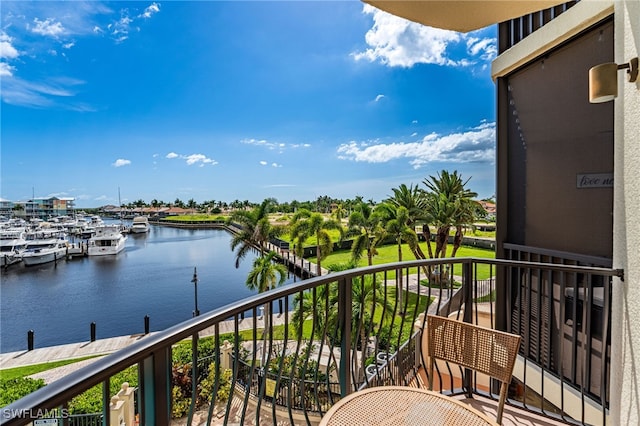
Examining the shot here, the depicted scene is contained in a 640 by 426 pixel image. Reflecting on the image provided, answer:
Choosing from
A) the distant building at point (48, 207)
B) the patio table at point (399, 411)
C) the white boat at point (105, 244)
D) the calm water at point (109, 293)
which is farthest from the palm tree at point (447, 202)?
the distant building at point (48, 207)

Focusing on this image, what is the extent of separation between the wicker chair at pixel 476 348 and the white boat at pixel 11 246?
40131 millimetres

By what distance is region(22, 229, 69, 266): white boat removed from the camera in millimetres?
29594

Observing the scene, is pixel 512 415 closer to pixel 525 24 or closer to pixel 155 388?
pixel 155 388

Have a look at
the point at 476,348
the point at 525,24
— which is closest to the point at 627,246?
the point at 476,348

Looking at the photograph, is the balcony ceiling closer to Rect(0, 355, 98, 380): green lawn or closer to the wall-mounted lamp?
the wall-mounted lamp

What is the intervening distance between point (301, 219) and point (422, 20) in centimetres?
1820

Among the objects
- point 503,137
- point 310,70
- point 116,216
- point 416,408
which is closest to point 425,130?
point 310,70

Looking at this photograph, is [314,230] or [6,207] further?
[6,207]

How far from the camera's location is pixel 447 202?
666 inches

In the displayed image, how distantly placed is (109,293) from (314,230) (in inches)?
641

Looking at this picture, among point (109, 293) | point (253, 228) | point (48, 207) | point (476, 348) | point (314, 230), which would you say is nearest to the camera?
point (476, 348)

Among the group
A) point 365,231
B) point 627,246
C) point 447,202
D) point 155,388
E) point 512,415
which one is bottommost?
point 365,231

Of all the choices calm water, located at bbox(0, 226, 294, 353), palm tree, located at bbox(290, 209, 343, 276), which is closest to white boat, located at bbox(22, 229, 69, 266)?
calm water, located at bbox(0, 226, 294, 353)

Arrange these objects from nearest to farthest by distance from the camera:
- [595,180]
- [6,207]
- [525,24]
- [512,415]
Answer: [512,415]
[595,180]
[525,24]
[6,207]
